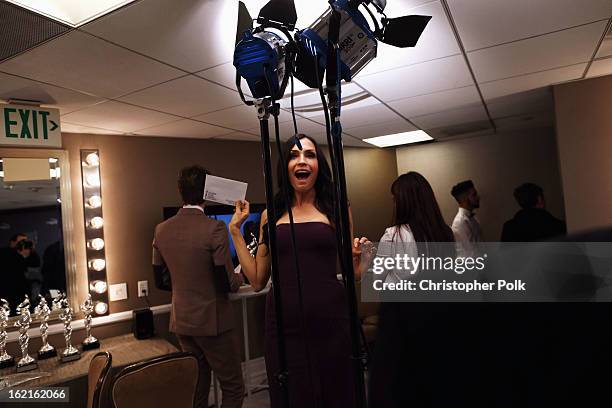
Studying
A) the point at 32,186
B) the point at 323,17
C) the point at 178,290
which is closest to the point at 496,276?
the point at 323,17

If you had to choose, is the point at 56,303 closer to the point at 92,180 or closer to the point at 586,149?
the point at 92,180

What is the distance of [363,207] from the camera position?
495cm

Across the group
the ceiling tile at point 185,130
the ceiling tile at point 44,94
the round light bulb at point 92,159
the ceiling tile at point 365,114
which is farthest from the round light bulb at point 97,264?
the ceiling tile at point 365,114

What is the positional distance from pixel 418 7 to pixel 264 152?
3.29 feet

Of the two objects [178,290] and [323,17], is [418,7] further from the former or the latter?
[178,290]

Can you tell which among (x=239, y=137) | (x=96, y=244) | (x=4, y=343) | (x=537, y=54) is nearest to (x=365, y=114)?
(x=239, y=137)

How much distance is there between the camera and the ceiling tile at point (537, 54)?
1.86 meters

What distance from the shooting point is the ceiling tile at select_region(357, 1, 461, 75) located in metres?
1.44

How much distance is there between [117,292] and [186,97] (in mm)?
1466

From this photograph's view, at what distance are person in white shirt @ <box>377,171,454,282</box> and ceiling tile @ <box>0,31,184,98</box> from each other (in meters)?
1.14

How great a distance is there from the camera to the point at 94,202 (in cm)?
272

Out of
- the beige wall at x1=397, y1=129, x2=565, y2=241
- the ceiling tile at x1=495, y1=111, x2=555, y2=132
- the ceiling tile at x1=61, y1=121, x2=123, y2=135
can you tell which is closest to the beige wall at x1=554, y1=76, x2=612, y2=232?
the ceiling tile at x1=495, y1=111, x2=555, y2=132

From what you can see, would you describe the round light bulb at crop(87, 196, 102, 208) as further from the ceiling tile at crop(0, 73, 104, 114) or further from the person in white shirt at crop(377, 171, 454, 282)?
the person in white shirt at crop(377, 171, 454, 282)

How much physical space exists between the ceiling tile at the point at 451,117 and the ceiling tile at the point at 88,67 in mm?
2253
